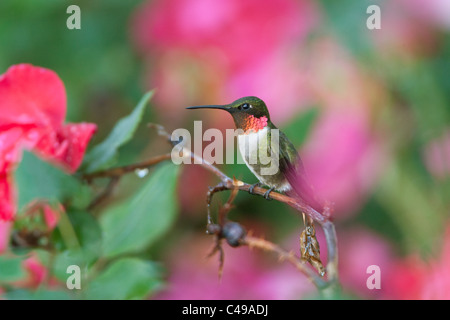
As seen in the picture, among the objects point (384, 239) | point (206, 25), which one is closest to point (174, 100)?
point (206, 25)

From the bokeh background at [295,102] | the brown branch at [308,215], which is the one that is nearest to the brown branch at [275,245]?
the brown branch at [308,215]

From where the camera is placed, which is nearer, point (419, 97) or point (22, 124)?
point (22, 124)

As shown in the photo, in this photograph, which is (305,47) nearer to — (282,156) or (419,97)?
(419,97)

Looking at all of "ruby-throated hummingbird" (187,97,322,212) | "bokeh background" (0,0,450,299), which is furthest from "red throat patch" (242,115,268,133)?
"bokeh background" (0,0,450,299)

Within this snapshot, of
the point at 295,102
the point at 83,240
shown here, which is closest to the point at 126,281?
the point at 83,240

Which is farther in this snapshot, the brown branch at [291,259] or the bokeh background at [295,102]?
the bokeh background at [295,102]

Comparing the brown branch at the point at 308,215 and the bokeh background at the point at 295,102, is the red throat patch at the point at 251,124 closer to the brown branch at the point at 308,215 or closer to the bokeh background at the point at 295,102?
the brown branch at the point at 308,215
